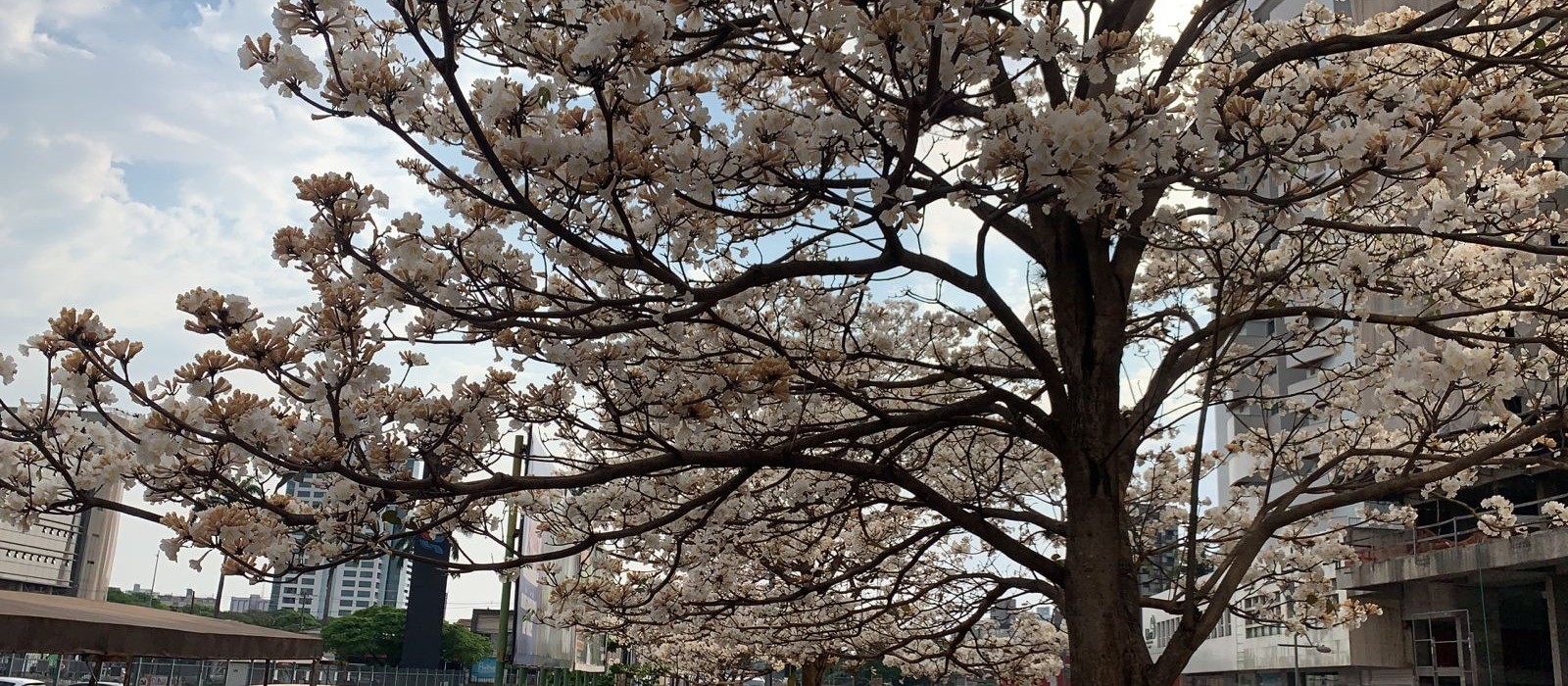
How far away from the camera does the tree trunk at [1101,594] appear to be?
435 cm

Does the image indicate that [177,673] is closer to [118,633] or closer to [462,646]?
[118,633]

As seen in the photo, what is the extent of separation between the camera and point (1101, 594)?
4.43 metres

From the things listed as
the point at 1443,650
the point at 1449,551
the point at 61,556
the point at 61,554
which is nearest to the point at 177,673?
the point at 61,554

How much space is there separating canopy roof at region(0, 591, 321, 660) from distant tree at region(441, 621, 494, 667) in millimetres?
62797

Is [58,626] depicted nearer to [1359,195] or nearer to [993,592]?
[993,592]

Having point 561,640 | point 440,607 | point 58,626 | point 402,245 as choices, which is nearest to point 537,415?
point 402,245

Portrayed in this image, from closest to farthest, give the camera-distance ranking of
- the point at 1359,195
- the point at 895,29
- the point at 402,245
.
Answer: the point at 895,29 → the point at 1359,195 → the point at 402,245

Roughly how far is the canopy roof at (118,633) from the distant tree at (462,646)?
206 ft

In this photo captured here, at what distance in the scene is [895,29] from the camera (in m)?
2.72

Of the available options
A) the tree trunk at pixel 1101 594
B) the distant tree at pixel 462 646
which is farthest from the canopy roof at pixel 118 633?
the distant tree at pixel 462 646

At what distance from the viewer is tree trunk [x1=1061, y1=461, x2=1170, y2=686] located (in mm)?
4348

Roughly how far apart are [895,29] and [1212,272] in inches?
212

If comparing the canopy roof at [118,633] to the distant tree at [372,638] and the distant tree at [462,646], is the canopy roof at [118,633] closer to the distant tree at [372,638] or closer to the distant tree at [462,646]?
the distant tree at [372,638]

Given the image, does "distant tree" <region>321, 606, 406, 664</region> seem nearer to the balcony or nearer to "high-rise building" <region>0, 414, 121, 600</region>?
"high-rise building" <region>0, 414, 121, 600</region>
